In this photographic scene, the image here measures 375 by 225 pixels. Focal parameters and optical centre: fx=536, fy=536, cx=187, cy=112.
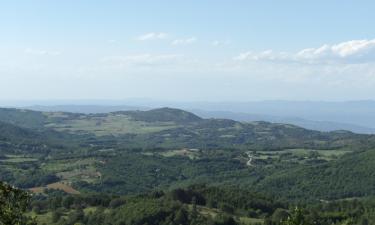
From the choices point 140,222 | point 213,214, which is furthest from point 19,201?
point 213,214

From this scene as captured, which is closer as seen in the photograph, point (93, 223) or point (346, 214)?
point (93, 223)

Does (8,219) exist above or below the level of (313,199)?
Result: above

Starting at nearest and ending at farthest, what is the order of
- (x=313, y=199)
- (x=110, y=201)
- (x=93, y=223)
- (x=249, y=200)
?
(x=93, y=223), (x=110, y=201), (x=249, y=200), (x=313, y=199)

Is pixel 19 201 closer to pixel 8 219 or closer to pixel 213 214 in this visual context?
pixel 8 219

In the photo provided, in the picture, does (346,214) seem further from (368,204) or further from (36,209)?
(36,209)

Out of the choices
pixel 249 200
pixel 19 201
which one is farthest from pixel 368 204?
pixel 19 201

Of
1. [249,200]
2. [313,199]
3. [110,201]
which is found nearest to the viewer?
[110,201]
